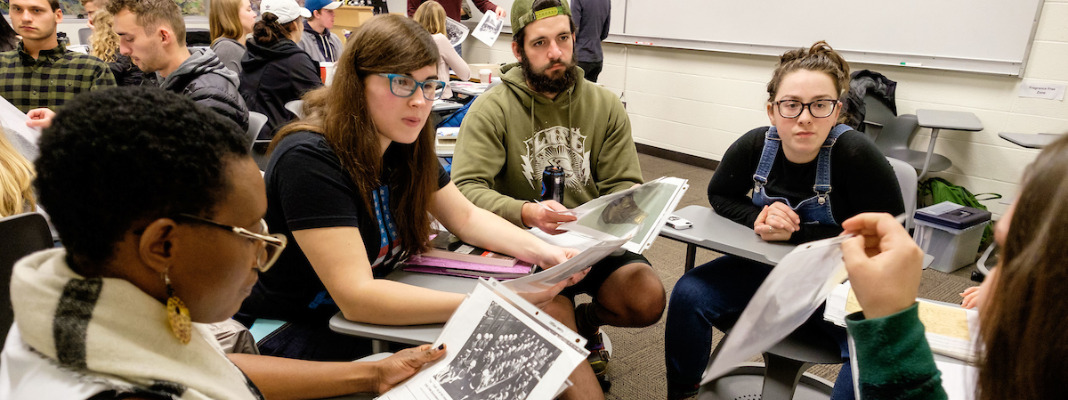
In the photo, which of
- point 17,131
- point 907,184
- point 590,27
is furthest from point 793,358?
point 590,27

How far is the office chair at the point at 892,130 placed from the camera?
3.75m

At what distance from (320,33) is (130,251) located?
4.26m

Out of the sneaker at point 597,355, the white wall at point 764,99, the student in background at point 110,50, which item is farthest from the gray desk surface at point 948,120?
the student in background at point 110,50

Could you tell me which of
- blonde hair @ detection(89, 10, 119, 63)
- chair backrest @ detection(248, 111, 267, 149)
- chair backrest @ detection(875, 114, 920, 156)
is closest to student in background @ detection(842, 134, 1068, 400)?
chair backrest @ detection(248, 111, 267, 149)

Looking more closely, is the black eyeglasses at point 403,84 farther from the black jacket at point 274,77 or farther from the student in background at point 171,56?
the black jacket at point 274,77

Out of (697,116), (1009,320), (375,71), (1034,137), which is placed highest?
(375,71)

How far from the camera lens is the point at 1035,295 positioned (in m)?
0.64

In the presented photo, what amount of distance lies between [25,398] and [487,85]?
12.3ft

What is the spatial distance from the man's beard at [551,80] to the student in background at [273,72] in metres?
1.61

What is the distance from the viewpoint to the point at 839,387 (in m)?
1.39

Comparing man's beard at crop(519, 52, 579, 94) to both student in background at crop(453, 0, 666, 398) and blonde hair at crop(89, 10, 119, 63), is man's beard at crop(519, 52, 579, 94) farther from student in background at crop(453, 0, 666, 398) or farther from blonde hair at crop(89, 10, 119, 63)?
blonde hair at crop(89, 10, 119, 63)

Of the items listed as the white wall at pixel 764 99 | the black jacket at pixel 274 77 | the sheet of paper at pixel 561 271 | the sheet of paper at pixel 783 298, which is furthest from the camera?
the white wall at pixel 764 99

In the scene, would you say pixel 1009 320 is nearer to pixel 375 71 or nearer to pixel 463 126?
pixel 375 71

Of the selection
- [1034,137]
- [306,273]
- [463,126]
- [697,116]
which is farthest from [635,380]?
[697,116]
